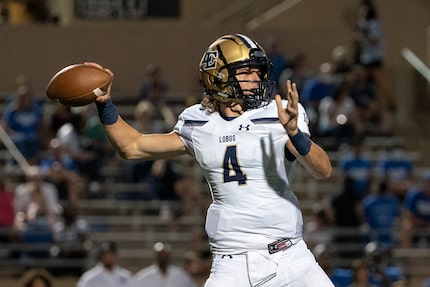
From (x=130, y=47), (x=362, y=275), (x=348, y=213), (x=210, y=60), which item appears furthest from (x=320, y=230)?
(x=210, y=60)

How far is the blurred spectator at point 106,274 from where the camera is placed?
10.8 meters

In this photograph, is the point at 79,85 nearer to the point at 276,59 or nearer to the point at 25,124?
the point at 25,124

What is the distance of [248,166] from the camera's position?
5.61 metres

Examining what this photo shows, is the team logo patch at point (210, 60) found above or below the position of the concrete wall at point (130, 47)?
above

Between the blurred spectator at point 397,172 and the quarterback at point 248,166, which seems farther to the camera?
the blurred spectator at point 397,172

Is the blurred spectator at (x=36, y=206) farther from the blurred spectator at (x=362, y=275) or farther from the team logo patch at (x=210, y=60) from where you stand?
the team logo patch at (x=210, y=60)

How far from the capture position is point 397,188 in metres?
13.6

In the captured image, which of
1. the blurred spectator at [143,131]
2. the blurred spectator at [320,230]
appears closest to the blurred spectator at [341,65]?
the blurred spectator at [143,131]

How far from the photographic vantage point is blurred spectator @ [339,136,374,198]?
13.4 meters

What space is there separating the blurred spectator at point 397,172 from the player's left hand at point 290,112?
323 inches

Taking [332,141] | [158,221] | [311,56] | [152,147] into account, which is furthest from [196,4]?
[152,147]

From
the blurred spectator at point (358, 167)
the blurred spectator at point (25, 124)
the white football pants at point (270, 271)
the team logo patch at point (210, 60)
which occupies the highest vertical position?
the team logo patch at point (210, 60)

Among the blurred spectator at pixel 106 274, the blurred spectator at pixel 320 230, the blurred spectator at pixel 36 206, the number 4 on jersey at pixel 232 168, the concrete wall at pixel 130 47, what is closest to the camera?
the number 4 on jersey at pixel 232 168

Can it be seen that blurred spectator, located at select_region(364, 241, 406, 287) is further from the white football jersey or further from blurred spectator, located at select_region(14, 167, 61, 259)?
the white football jersey
